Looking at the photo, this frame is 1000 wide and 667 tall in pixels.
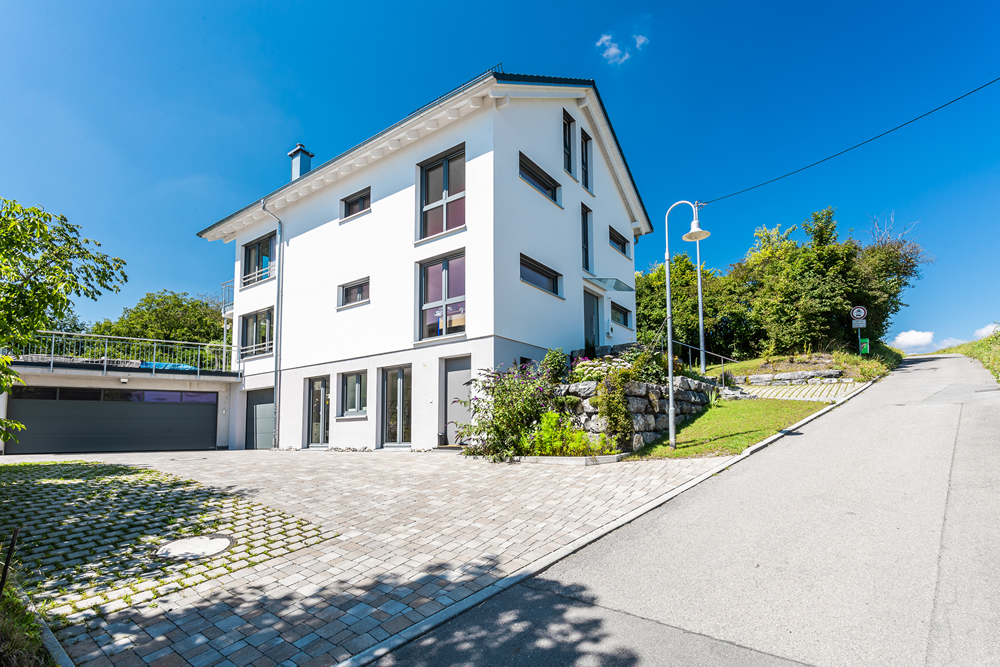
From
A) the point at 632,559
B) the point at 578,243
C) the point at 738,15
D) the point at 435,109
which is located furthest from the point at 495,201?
the point at 632,559

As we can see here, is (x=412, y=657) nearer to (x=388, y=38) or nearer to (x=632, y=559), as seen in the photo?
(x=632, y=559)

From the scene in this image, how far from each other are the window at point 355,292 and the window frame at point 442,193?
280 cm

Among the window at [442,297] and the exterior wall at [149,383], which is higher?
the window at [442,297]

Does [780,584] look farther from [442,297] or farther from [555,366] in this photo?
[442,297]

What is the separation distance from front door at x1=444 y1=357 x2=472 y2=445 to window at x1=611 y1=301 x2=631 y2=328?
8.53m

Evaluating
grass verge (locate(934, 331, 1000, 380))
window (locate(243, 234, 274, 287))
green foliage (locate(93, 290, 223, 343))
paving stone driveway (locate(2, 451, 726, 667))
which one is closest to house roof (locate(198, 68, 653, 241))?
window (locate(243, 234, 274, 287))

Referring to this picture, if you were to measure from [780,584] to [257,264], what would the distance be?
21.5m

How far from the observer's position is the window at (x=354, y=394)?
15.1m

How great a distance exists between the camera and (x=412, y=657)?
3.09m

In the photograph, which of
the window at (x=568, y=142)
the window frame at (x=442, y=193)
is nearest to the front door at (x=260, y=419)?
the window frame at (x=442, y=193)

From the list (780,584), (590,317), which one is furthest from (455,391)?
(780,584)

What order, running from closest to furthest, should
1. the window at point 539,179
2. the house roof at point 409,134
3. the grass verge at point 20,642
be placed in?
the grass verge at point 20,642
the house roof at point 409,134
the window at point 539,179

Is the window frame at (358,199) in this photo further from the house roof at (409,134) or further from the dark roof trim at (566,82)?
the dark roof trim at (566,82)

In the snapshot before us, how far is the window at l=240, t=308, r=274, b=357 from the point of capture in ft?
62.9
